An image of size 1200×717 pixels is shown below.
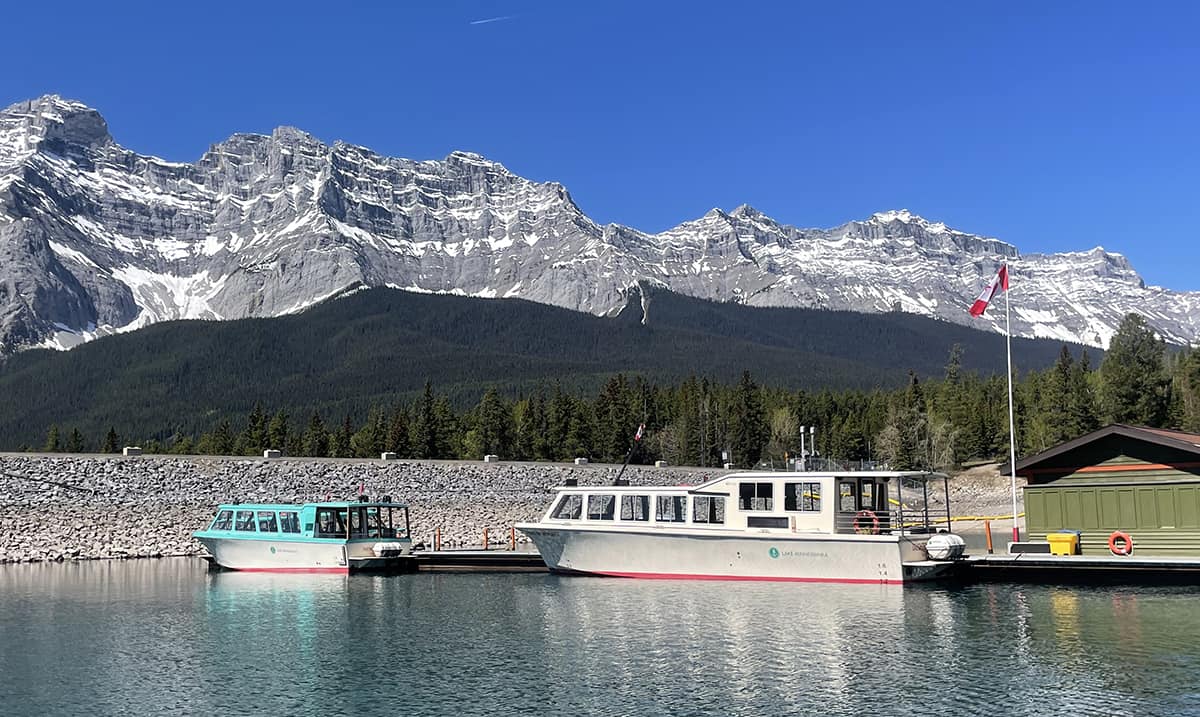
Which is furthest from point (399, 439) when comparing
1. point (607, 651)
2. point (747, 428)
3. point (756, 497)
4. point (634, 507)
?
point (607, 651)

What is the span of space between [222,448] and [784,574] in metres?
93.6

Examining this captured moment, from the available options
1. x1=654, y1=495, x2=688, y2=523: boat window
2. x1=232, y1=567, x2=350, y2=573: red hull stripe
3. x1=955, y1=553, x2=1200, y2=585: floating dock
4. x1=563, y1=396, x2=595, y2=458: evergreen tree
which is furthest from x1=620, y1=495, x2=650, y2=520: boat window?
x1=563, y1=396, x2=595, y2=458: evergreen tree

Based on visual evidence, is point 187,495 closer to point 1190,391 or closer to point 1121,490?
point 1121,490

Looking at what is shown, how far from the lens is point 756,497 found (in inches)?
1524

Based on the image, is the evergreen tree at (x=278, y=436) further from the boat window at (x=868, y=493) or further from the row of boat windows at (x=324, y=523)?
the boat window at (x=868, y=493)

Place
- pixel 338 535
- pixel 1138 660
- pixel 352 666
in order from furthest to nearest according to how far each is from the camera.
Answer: pixel 338 535
pixel 352 666
pixel 1138 660

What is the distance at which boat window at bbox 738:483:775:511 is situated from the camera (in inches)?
1516

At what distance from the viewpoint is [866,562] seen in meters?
36.7

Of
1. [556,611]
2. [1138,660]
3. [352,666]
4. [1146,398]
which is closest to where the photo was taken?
[1138,660]

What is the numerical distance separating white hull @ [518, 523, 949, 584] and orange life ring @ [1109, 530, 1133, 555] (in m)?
5.73

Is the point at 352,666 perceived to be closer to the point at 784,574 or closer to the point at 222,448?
the point at 784,574

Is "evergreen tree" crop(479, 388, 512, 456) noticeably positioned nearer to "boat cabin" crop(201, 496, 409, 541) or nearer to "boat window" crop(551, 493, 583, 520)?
"boat cabin" crop(201, 496, 409, 541)

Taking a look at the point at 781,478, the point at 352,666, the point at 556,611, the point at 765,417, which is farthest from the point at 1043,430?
the point at 352,666

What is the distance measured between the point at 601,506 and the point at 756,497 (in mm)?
6362
